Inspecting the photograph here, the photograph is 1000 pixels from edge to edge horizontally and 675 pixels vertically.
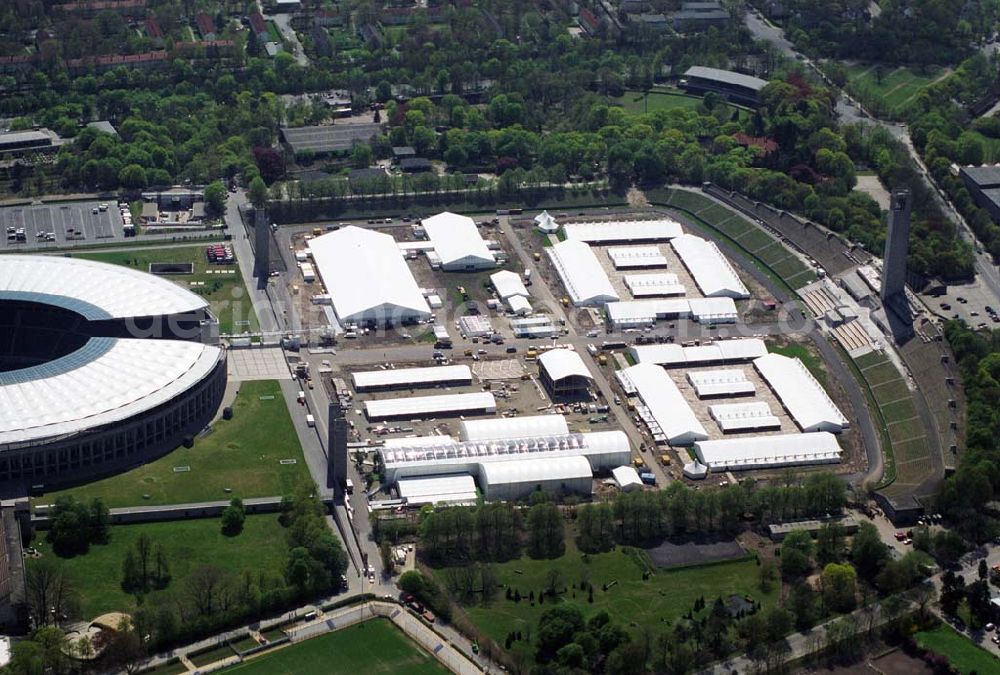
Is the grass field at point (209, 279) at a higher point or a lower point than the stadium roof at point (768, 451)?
higher

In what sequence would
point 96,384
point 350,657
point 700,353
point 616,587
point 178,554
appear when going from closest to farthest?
point 350,657 < point 616,587 < point 178,554 < point 96,384 < point 700,353

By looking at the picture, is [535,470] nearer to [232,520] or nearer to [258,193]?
[232,520]

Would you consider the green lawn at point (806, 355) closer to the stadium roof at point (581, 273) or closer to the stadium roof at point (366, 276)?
the stadium roof at point (581, 273)

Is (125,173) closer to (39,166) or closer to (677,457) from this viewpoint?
(39,166)

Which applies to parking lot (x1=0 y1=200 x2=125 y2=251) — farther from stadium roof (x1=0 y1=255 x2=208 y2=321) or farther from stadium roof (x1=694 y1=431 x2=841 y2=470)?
stadium roof (x1=694 y1=431 x2=841 y2=470)

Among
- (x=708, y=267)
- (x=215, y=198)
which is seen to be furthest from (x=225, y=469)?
(x=708, y=267)

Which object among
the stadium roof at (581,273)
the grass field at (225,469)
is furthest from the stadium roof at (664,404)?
the grass field at (225,469)
